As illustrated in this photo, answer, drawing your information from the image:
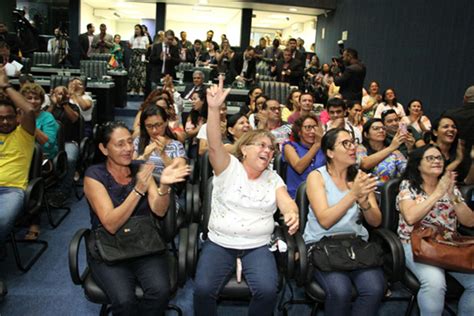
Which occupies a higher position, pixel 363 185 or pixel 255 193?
pixel 363 185

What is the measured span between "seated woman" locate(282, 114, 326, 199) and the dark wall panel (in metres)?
4.32

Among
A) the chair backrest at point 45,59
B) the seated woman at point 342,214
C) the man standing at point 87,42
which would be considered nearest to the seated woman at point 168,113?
the seated woman at point 342,214

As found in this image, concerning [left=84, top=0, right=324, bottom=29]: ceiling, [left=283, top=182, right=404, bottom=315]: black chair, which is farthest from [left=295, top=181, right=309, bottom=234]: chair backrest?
[left=84, top=0, right=324, bottom=29]: ceiling

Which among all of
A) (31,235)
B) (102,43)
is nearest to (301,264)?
(31,235)

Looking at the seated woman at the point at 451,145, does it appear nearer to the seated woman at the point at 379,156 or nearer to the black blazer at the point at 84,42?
the seated woman at the point at 379,156

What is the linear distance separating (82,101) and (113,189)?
3.24 m

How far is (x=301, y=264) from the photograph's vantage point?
230cm

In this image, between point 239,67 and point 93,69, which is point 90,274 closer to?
point 93,69

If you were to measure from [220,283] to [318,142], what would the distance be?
55.3 inches

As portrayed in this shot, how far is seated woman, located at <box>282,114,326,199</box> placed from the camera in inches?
127

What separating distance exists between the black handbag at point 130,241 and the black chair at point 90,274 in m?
0.10

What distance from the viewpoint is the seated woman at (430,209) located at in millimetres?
2436

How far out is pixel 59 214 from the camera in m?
4.27

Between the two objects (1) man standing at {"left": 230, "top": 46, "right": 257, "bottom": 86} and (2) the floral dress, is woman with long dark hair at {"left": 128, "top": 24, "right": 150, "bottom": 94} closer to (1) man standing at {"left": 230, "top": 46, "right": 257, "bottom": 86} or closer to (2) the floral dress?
(1) man standing at {"left": 230, "top": 46, "right": 257, "bottom": 86}
